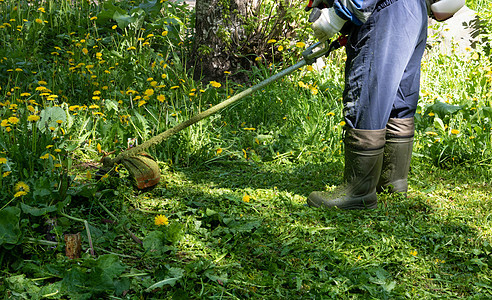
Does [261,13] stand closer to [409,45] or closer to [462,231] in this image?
[409,45]

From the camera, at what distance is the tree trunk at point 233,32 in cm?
466

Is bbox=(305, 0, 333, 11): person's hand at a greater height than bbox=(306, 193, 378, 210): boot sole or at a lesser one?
greater

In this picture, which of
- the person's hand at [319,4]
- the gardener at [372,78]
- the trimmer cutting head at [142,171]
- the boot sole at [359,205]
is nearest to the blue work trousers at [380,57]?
the gardener at [372,78]

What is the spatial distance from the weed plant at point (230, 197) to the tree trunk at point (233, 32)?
0.14 meters

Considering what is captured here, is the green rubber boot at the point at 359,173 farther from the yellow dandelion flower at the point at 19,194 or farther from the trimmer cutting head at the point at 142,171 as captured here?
the yellow dandelion flower at the point at 19,194

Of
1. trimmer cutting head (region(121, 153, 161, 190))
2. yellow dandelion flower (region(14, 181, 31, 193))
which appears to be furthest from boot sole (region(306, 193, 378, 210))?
yellow dandelion flower (region(14, 181, 31, 193))

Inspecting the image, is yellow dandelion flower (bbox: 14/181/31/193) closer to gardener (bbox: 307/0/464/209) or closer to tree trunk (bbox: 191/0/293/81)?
gardener (bbox: 307/0/464/209)

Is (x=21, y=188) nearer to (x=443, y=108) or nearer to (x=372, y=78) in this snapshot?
(x=372, y=78)

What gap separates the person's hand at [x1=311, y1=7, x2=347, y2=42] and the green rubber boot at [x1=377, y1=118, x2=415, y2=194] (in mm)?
692

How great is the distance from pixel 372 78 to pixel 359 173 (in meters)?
0.53

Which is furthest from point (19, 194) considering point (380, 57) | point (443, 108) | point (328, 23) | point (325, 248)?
point (443, 108)

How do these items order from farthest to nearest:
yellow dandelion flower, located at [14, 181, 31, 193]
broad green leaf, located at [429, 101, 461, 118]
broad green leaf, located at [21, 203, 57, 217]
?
1. broad green leaf, located at [429, 101, 461, 118]
2. yellow dandelion flower, located at [14, 181, 31, 193]
3. broad green leaf, located at [21, 203, 57, 217]

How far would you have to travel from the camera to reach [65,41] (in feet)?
18.0

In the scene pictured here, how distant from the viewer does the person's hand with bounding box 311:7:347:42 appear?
2.56m
